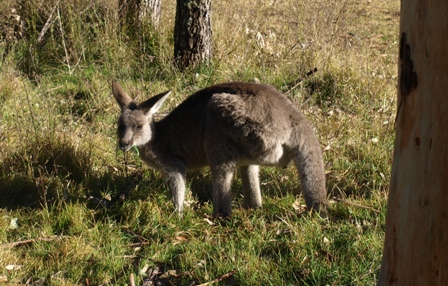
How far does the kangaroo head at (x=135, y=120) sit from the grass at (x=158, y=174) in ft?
1.18

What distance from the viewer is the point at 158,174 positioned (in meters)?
6.27

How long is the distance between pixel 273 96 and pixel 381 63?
11.6 ft

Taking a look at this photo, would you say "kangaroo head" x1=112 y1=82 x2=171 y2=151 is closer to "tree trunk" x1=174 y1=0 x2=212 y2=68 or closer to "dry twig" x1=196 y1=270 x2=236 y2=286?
"dry twig" x1=196 y1=270 x2=236 y2=286

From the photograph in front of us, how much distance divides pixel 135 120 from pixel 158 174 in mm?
630

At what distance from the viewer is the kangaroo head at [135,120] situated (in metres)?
5.83

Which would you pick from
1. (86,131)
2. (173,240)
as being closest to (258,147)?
(173,240)

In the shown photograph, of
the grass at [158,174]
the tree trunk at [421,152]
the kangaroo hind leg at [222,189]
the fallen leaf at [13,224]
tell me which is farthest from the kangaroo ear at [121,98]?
the tree trunk at [421,152]

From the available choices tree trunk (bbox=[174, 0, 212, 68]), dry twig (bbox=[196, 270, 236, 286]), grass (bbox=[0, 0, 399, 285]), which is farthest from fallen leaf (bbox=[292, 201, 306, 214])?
tree trunk (bbox=[174, 0, 212, 68])

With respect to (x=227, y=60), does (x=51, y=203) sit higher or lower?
lower

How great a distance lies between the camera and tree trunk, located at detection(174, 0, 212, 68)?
7.75 m

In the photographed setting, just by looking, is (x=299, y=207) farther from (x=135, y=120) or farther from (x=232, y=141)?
(x=135, y=120)

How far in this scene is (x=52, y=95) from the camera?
7398 millimetres

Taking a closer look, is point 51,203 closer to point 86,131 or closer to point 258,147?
point 86,131

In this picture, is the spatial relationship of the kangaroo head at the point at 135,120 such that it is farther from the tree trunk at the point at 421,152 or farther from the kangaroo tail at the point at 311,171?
the tree trunk at the point at 421,152
